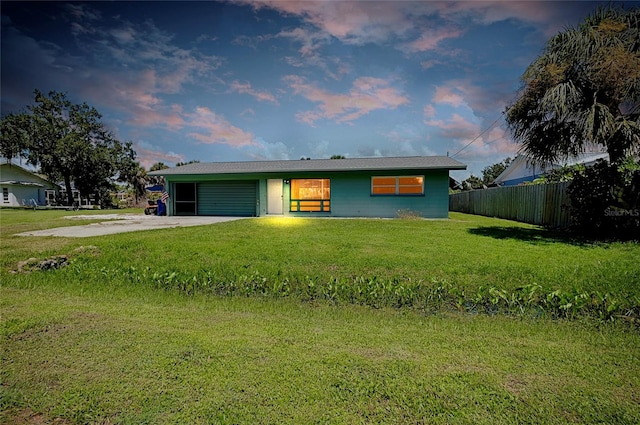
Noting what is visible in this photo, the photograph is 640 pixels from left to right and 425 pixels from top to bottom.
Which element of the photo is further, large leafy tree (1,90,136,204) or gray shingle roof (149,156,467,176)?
large leafy tree (1,90,136,204)

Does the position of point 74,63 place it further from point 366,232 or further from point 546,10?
point 546,10

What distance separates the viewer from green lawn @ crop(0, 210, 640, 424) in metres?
2.11

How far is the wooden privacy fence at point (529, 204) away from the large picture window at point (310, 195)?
29.6 feet

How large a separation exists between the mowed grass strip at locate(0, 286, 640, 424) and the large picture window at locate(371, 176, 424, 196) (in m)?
12.5

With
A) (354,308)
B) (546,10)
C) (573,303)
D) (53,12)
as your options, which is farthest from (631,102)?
(53,12)

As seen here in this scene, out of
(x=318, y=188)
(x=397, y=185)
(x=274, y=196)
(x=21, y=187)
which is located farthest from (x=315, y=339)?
(x=21, y=187)

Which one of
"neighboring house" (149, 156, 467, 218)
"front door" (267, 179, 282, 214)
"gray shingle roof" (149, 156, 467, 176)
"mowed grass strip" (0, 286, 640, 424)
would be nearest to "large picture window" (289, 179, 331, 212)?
"neighboring house" (149, 156, 467, 218)

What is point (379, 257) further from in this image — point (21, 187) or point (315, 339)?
point (21, 187)

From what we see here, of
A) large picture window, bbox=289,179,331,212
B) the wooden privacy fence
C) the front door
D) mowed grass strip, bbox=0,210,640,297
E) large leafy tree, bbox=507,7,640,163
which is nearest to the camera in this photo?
mowed grass strip, bbox=0,210,640,297

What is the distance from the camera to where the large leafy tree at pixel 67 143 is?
3077cm

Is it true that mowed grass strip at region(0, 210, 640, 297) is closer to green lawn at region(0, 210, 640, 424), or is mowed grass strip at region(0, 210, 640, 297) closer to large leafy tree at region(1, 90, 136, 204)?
green lawn at region(0, 210, 640, 424)

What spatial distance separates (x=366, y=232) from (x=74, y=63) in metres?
11.9

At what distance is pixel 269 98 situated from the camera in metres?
17.8

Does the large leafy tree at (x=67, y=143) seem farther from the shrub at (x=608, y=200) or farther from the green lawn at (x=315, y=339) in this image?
the shrub at (x=608, y=200)
